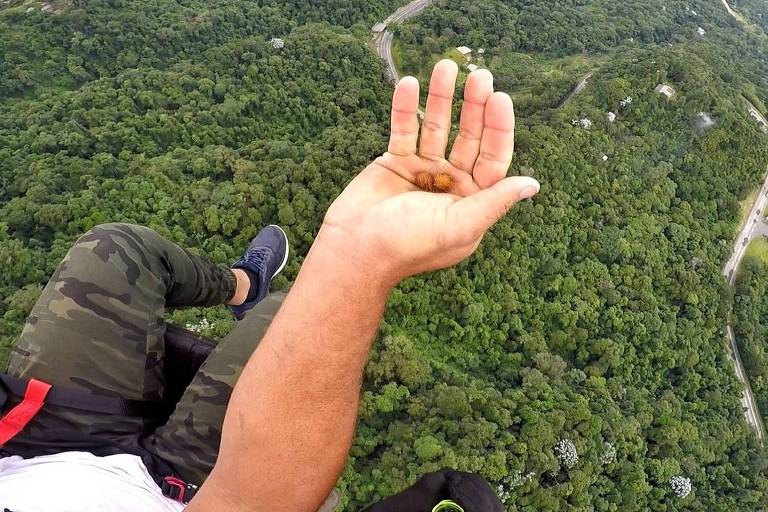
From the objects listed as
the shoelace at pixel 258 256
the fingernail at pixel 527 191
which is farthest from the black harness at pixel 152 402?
the shoelace at pixel 258 256

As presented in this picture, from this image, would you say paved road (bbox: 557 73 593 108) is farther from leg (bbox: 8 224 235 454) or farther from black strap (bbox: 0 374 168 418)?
black strap (bbox: 0 374 168 418)

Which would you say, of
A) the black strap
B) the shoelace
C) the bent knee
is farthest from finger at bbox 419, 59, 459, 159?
the shoelace

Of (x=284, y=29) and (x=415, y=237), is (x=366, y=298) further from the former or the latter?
(x=284, y=29)

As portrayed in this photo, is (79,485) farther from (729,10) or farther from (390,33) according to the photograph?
(729,10)

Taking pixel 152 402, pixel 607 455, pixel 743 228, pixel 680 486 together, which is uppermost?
pixel 152 402

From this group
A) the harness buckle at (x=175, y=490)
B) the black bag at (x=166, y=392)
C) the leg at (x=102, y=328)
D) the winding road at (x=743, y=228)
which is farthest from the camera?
the winding road at (x=743, y=228)

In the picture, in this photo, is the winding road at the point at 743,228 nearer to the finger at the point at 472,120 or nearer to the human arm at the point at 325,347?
the finger at the point at 472,120

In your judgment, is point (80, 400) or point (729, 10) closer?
point (80, 400)

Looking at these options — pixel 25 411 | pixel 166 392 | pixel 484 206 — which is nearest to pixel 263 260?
pixel 166 392
